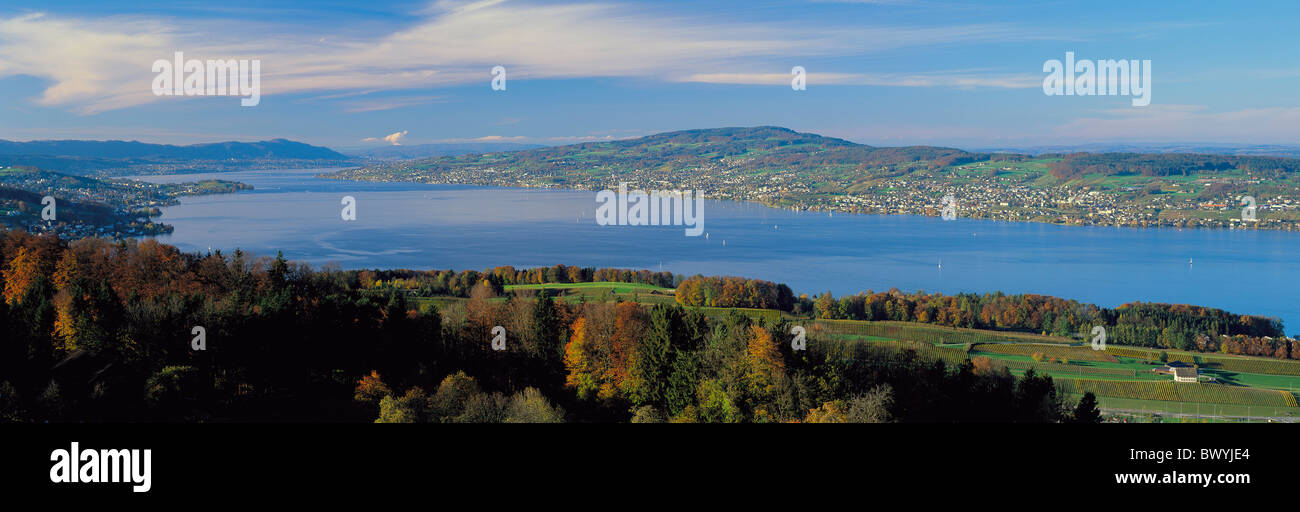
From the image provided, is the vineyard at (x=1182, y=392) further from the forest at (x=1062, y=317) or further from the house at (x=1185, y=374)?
the forest at (x=1062, y=317)

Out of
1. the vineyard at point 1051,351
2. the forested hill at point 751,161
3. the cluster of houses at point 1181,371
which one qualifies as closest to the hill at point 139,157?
the forested hill at point 751,161

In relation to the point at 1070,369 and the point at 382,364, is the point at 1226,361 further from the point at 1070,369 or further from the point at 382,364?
the point at 382,364

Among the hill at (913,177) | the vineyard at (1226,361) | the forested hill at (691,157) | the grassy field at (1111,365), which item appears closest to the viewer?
the grassy field at (1111,365)

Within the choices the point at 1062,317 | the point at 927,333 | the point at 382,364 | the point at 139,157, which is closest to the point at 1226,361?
the point at 1062,317
